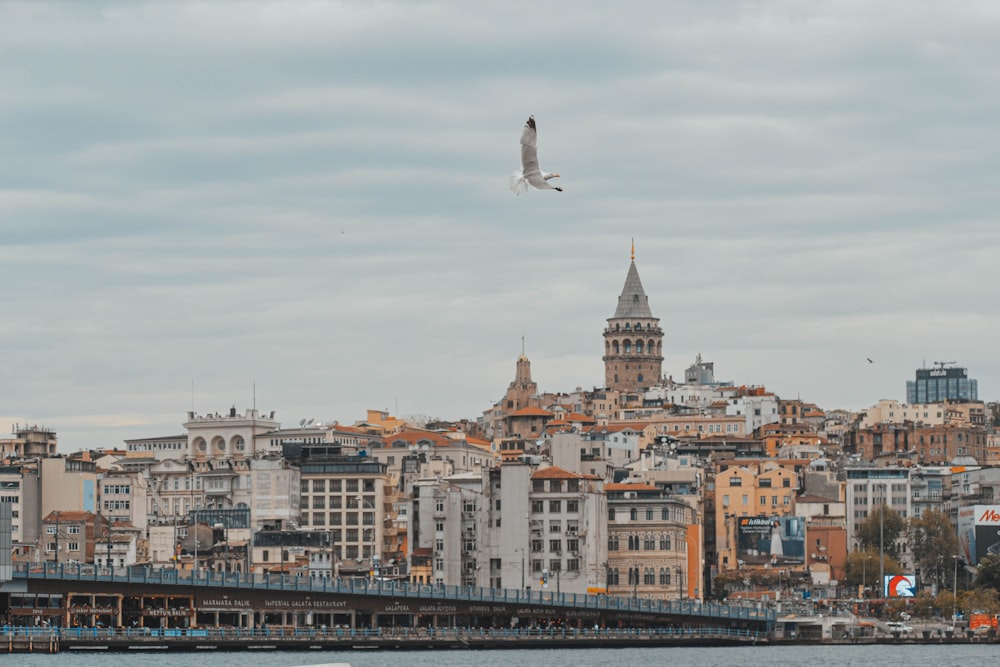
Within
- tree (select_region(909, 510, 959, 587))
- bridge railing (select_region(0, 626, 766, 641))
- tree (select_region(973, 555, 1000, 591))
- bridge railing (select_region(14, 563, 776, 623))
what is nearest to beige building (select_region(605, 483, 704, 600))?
bridge railing (select_region(14, 563, 776, 623))

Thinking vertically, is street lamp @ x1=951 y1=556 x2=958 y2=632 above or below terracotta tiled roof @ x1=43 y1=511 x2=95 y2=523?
below

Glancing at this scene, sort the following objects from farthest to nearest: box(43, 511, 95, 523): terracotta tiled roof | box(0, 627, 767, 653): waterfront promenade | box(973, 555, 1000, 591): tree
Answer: box(43, 511, 95, 523): terracotta tiled roof < box(973, 555, 1000, 591): tree < box(0, 627, 767, 653): waterfront promenade

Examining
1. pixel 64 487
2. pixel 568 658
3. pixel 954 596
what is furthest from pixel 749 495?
pixel 568 658

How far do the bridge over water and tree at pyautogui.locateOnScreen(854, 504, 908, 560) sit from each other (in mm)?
32558

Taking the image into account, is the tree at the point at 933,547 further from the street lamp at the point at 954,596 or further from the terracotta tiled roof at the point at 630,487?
the terracotta tiled roof at the point at 630,487

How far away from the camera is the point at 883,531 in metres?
172

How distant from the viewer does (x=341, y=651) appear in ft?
405

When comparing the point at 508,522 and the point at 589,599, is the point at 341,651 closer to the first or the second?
the point at 589,599

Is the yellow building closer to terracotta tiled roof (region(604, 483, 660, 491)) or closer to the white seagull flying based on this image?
terracotta tiled roof (region(604, 483, 660, 491))

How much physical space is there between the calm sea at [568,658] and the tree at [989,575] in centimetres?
2029

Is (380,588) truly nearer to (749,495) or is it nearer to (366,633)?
(366,633)

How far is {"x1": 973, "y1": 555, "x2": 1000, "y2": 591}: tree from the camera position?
154 metres

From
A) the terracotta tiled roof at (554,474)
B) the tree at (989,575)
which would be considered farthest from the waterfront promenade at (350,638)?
the tree at (989,575)

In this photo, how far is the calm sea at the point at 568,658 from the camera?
109 metres
